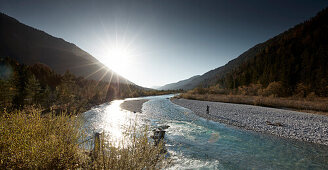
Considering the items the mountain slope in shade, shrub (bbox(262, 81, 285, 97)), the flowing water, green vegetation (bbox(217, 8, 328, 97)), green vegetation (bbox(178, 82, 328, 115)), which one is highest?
the mountain slope in shade

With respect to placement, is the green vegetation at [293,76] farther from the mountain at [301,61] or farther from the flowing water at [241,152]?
the flowing water at [241,152]

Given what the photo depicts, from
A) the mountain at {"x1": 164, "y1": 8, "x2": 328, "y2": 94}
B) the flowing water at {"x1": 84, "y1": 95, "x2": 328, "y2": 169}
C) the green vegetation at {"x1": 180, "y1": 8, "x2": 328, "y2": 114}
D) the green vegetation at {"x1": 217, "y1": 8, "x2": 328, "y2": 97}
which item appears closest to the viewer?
the flowing water at {"x1": 84, "y1": 95, "x2": 328, "y2": 169}

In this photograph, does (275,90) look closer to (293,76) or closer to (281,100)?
(293,76)

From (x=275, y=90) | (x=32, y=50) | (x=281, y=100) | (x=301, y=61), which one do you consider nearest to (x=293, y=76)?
(x=301, y=61)

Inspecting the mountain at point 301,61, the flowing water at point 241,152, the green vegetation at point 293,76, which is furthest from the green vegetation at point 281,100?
the flowing water at point 241,152

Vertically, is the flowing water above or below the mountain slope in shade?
below

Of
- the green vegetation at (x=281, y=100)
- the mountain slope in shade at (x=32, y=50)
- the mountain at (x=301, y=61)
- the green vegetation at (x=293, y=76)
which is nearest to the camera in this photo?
the green vegetation at (x=281, y=100)

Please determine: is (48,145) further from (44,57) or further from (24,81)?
(44,57)

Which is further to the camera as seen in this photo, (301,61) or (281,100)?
(301,61)

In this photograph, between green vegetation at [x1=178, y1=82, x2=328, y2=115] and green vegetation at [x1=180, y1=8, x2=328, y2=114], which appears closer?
green vegetation at [x1=178, y1=82, x2=328, y2=115]

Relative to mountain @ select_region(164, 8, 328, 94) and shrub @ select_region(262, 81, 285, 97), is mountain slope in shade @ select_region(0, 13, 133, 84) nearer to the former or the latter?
mountain @ select_region(164, 8, 328, 94)

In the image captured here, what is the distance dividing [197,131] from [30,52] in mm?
219876

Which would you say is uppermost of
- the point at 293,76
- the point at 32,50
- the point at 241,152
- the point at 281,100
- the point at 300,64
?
the point at 32,50

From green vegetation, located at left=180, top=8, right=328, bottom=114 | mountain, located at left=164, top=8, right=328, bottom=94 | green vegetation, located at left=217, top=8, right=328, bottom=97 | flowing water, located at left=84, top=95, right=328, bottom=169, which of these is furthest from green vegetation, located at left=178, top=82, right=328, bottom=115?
flowing water, located at left=84, top=95, right=328, bottom=169
